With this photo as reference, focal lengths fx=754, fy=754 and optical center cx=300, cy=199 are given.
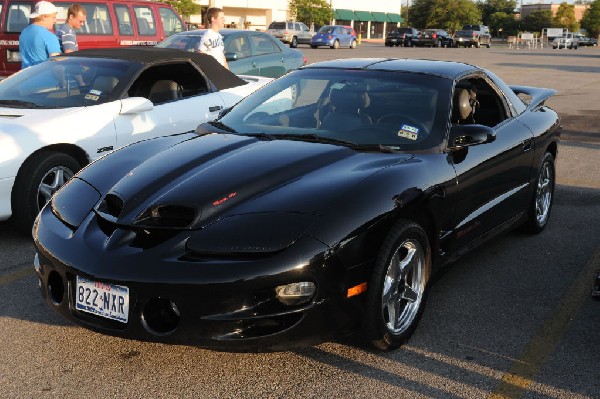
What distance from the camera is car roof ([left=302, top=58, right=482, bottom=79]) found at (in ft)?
16.4

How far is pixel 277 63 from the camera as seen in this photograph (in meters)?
13.9

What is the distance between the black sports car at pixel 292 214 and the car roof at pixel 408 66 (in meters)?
0.02

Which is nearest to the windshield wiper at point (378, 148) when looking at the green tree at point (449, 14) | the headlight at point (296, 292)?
the headlight at point (296, 292)

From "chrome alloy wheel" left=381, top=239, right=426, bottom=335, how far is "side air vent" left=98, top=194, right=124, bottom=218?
135 centimetres

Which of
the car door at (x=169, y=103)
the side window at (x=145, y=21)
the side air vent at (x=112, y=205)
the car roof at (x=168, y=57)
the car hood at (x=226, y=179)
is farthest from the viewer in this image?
the side window at (x=145, y=21)

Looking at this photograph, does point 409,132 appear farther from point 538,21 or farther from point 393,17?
point 538,21

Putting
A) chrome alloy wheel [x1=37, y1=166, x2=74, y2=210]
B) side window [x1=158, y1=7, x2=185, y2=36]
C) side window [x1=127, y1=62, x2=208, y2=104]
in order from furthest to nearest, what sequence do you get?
side window [x1=158, y1=7, x2=185, y2=36] → side window [x1=127, y1=62, x2=208, y2=104] → chrome alloy wheel [x1=37, y1=166, x2=74, y2=210]

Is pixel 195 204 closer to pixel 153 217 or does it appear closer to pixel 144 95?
pixel 153 217

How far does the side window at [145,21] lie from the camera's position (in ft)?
47.5

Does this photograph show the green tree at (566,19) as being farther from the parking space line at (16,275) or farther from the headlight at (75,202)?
the headlight at (75,202)

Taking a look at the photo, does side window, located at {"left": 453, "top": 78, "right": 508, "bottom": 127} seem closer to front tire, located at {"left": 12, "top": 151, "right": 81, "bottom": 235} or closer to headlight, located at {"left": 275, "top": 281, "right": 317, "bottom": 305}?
headlight, located at {"left": 275, "top": 281, "right": 317, "bottom": 305}

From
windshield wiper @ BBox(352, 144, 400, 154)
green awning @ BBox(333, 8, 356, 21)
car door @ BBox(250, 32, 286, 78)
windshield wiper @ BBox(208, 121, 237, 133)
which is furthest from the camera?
green awning @ BBox(333, 8, 356, 21)

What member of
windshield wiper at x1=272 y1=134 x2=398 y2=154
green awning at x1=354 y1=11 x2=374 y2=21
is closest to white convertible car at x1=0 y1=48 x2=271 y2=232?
windshield wiper at x1=272 y1=134 x2=398 y2=154

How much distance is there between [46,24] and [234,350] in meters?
6.63
